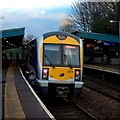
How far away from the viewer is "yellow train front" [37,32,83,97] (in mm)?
10195

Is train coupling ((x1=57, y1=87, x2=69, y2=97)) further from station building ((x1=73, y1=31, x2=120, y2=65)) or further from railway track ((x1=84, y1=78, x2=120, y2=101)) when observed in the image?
station building ((x1=73, y1=31, x2=120, y2=65))

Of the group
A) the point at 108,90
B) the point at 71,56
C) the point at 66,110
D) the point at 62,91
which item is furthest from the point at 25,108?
the point at 108,90

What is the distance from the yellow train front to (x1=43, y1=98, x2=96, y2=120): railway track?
548 millimetres

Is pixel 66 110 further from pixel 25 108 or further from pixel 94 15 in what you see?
pixel 94 15

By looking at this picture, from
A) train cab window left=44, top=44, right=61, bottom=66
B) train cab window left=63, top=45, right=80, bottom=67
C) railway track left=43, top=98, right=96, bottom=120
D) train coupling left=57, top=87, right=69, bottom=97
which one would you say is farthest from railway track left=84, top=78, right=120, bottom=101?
train cab window left=44, top=44, right=61, bottom=66

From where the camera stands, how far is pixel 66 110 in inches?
392

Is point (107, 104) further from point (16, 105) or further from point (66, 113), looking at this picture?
point (16, 105)

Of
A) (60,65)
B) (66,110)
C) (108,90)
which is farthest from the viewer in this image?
(108,90)

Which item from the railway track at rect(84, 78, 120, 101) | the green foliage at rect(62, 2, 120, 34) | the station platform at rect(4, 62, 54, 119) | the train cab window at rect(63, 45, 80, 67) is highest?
the green foliage at rect(62, 2, 120, 34)

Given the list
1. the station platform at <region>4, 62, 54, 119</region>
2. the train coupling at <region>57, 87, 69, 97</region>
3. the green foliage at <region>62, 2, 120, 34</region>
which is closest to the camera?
the station platform at <region>4, 62, 54, 119</region>

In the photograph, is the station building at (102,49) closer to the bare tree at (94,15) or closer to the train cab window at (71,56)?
the bare tree at (94,15)

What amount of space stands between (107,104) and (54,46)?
3.35 metres

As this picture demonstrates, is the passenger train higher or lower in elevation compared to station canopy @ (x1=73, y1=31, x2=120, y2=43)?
lower

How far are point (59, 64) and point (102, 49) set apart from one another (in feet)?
106
